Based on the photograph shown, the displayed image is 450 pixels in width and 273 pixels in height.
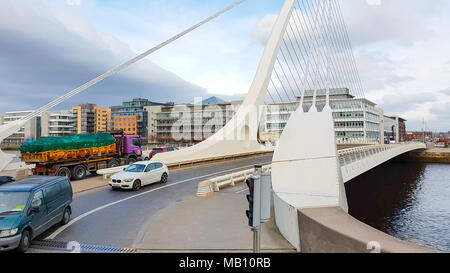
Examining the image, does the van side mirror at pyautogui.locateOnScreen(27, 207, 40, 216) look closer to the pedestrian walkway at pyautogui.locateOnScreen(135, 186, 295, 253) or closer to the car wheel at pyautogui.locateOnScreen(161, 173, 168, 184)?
the pedestrian walkway at pyautogui.locateOnScreen(135, 186, 295, 253)

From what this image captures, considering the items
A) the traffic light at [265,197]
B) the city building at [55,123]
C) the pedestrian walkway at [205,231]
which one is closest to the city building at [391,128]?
the pedestrian walkway at [205,231]

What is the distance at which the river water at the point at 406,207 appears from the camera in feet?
57.3

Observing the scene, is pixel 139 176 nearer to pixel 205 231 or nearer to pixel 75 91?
pixel 75 91

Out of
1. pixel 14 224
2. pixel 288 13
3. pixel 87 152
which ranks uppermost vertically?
pixel 288 13

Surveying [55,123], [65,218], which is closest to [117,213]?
[65,218]

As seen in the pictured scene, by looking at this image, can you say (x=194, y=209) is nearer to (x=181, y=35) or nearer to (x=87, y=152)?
(x=87, y=152)

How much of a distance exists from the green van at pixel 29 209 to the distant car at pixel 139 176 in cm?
532

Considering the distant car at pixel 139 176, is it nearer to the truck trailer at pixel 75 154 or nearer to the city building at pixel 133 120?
the truck trailer at pixel 75 154

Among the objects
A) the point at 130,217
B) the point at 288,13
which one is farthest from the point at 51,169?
the point at 288,13

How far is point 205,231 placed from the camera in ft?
26.7

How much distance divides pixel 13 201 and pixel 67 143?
1188 cm

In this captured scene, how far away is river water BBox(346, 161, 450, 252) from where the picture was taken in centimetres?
1746
